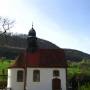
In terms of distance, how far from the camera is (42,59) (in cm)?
4622

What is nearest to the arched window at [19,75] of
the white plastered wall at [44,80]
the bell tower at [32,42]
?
the white plastered wall at [44,80]

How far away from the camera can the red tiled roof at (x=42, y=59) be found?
4519cm

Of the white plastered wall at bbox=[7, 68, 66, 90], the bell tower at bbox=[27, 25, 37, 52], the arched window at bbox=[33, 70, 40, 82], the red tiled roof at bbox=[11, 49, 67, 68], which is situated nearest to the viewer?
the white plastered wall at bbox=[7, 68, 66, 90]

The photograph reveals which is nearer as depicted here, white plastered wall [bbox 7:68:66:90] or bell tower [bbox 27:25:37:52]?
white plastered wall [bbox 7:68:66:90]

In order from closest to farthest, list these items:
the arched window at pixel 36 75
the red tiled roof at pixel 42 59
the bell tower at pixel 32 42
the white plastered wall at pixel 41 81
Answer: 1. the white plastered wall at pixel 41 81
2. the arched window at pixel 36 75
3. the red tiled roof at pixel 42 59
4. the bell tower at pixel 32 42

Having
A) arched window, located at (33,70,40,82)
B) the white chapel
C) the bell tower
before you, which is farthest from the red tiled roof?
arched window, located at (33,70,40,82)

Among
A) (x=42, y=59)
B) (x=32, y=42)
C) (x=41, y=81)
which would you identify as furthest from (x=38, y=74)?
(x=32, y=42)

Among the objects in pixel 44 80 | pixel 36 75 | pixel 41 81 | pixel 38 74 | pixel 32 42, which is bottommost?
pixel 41 81

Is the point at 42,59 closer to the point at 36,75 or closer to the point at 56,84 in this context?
the point at 36,75

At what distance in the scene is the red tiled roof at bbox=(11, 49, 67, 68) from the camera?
45.2m

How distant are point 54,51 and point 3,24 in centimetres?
1237

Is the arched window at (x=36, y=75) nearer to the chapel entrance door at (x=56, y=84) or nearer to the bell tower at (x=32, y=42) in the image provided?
the chapel entrance door at (x=56, y=84)

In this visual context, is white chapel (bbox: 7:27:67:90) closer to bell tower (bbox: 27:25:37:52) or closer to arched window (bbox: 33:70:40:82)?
arched window (bbox: 33:70:40:82)

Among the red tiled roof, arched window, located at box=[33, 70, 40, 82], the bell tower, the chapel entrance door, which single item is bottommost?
the chapel entrance door
